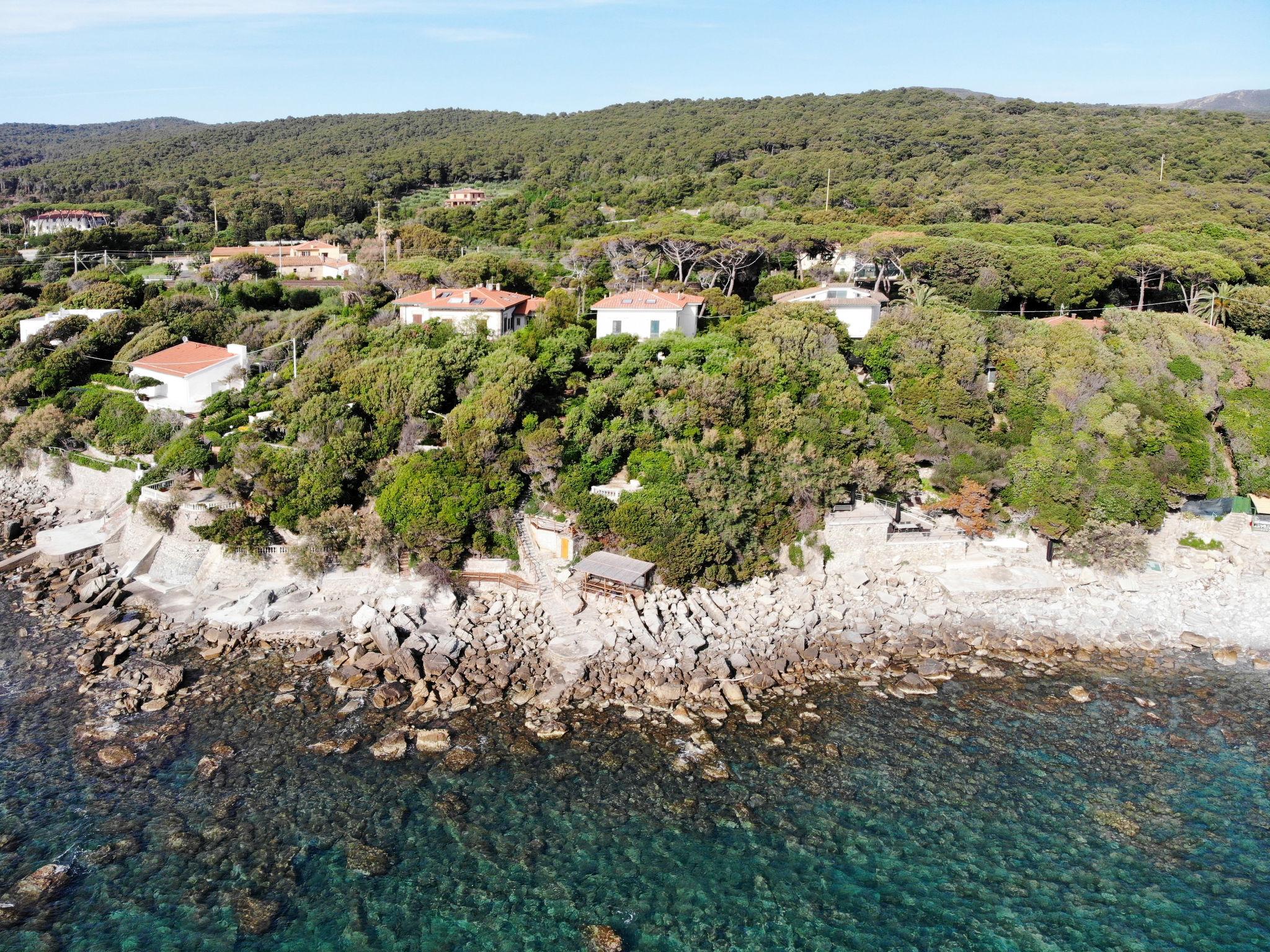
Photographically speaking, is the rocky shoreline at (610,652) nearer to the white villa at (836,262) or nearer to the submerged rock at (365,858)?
the submerged rock at (365,858)

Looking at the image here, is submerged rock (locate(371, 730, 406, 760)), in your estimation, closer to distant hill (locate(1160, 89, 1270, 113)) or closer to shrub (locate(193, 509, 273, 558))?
shrub (locate(193, 509, 273, 558))

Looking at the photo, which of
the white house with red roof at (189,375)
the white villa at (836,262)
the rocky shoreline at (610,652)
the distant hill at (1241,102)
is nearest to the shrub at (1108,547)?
the rocky shoreline at (610,652)

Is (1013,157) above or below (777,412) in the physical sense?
above

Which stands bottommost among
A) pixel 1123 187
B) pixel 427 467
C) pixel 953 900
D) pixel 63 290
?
pixel 953 900

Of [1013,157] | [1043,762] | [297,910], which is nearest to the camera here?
[297,910]

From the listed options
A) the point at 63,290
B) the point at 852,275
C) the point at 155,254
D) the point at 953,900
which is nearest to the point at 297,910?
the point at 953,900

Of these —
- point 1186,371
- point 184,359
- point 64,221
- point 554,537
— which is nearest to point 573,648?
point 554,537

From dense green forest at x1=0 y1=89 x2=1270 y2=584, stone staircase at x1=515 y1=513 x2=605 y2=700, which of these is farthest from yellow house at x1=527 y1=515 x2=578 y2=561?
dense green forest at x1=0 y1=89 x2=1270 y2=584

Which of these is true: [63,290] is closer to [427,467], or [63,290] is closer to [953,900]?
[427,467]
